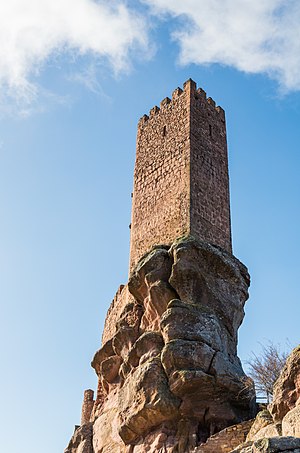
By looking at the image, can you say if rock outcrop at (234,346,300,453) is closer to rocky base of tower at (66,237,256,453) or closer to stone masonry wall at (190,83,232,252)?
rocky base of tower at (66,237,256,453)

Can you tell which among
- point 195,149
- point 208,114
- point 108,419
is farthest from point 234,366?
point 208,114

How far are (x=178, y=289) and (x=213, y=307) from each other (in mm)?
1035

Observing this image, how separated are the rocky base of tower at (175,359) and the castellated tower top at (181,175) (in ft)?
4.94

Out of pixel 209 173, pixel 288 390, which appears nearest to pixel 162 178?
pixel 209 173

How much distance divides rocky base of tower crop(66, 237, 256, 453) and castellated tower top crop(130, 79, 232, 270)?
1.51 meters

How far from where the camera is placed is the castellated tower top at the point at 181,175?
19.5 m

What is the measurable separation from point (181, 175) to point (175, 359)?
6.79 m

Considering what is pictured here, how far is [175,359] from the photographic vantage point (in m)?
15.3

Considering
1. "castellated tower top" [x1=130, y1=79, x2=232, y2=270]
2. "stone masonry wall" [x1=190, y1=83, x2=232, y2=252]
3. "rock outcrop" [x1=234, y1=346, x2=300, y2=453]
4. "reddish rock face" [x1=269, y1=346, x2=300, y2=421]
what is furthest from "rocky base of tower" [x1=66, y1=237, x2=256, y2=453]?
"reddish rock face" [x1=269, y1=346, x2=300, y2=421]

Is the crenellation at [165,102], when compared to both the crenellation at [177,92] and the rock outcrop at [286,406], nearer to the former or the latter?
the crenellation at [177,92]

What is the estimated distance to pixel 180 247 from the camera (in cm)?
1745

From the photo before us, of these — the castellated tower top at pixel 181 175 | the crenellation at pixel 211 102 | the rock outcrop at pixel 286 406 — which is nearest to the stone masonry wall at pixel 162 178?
the castellated tower top at pixel 181 175

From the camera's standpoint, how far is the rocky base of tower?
49.3ft

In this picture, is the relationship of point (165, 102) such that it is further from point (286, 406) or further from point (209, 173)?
point (286, 406)
